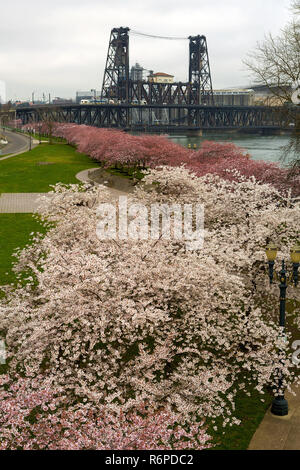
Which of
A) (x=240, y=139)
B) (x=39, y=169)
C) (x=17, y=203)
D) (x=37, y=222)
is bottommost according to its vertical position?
(x=37, y=222)

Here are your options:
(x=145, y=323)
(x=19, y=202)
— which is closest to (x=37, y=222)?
(x=19, y=202)

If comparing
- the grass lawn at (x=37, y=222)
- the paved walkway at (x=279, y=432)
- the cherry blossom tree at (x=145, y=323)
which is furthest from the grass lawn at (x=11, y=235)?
the paved walkway at (x=279, y=432)

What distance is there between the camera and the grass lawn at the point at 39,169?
5319cm

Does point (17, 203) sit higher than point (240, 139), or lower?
lower

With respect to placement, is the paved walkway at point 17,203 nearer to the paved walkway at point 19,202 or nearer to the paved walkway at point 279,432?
the paved walkway at point 19,202

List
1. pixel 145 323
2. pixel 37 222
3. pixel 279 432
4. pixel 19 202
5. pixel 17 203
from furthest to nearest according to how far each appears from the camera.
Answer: pixel 19 202 → pixel 17 203 → pixel 37 222 → pixel 145 323 → pixel 279 432

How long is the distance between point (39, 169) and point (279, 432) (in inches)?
2217

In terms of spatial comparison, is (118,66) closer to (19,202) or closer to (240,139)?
(240,139)

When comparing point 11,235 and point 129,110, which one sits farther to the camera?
point 129,110

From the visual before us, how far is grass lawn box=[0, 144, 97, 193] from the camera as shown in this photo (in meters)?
53.2

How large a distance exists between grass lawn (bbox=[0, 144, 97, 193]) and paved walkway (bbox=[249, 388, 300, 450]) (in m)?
40.2

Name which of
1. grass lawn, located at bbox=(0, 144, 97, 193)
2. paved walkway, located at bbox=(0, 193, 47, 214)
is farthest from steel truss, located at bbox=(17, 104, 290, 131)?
paved walkway, located at bbox=(0, 193, 47, 214)

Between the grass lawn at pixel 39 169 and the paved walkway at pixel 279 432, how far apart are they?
40226mm

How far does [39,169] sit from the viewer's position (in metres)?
64.5
